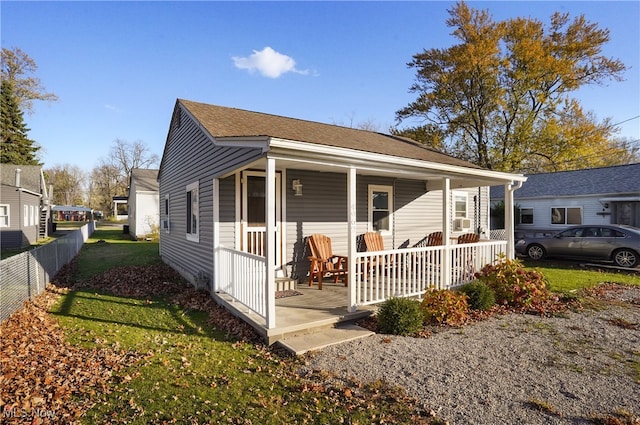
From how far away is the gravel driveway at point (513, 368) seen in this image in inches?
117

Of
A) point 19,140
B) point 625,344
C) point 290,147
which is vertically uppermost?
point 19,140

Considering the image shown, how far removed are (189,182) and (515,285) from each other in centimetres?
747

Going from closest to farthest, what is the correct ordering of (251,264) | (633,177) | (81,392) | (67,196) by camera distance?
1. (81,392)
2. (251,264)
3. (633,177)
4. (67,196)

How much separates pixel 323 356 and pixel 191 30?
9.36 m

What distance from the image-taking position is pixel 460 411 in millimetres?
2949

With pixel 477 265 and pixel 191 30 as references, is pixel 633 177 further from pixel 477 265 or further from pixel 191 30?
pixel 191 30

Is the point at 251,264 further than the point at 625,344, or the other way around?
the point at 251,264

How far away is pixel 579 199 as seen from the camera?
1659cm

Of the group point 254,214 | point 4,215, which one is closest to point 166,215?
point 254,214

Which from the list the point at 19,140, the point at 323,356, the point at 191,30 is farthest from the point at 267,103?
the point at 19,140

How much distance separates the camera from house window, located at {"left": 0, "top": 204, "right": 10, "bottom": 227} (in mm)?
16578

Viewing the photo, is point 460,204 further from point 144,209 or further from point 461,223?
point 144,209

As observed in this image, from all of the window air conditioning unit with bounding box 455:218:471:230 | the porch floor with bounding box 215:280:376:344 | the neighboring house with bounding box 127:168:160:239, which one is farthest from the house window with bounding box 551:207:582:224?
the neighboring house with bounding box 127:168:160:239

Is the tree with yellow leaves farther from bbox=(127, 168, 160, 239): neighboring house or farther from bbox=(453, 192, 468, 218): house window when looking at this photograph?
bbox=(127, 168, 160, 239): neighboring house
